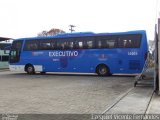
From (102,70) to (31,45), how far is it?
668 centimetres

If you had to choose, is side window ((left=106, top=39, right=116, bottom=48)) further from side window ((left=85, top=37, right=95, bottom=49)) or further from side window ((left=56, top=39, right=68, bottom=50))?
side window ((left=56, top=39, right=68, bottom=50))

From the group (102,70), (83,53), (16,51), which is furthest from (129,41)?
(16,51)

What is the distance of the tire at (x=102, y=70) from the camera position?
979 inches

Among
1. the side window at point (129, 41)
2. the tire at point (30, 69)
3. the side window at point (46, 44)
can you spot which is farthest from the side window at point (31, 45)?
the side window at point (129, 41)

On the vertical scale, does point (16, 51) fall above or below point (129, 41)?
below

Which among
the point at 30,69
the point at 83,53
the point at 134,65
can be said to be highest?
the point at 83,53

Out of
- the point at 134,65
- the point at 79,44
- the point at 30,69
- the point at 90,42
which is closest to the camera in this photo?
the point at 134,65

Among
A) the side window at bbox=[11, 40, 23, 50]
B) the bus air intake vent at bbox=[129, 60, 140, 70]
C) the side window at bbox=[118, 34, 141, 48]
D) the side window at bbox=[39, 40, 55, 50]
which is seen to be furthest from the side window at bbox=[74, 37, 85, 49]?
the side window at bbox=[11, 40, 23, 50]

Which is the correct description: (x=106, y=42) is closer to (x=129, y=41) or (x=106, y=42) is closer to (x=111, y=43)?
(x=111, y=43)

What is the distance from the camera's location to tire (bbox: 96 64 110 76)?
81.6 feet

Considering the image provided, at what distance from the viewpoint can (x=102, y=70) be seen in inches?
987

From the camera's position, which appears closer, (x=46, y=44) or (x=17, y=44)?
(x=46, y=44)

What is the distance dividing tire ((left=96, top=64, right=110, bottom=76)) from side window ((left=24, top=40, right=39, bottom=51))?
18.6 ft

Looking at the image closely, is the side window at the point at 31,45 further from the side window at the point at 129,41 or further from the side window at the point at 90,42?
the side window at the point at 129,41
